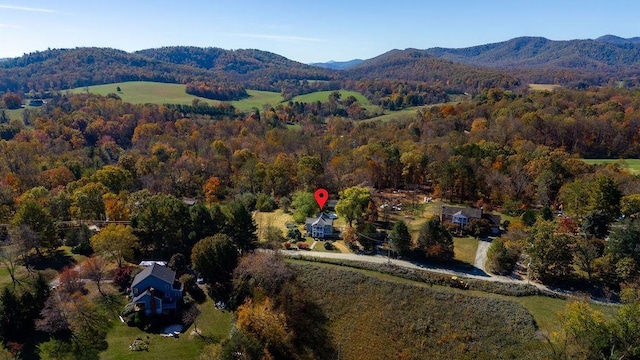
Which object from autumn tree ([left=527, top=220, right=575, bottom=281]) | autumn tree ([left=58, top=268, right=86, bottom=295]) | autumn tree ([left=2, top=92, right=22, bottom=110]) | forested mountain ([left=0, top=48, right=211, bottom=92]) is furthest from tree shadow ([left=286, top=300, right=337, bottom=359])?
forested mountain ([left=0, top=48, right=211, bottom=92])

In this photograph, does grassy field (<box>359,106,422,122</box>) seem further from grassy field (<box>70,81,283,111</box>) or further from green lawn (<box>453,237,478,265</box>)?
green lawn (<box>453,237,478,265</box>)

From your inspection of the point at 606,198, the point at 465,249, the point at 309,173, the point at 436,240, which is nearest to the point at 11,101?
the point at 309,173

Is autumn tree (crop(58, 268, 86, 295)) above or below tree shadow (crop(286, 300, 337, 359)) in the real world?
above

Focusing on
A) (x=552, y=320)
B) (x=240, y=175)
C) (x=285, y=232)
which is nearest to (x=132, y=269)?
(x=285, y=232)

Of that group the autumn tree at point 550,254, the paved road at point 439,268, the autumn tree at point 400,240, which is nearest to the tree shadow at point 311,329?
the paved road at point 439,268

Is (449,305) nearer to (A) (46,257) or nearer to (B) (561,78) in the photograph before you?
(A) (46,257)

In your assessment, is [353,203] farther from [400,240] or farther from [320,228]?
[400,240]

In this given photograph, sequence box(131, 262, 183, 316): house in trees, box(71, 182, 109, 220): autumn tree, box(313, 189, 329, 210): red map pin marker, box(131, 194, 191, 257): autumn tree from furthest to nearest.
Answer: box(313, 189, 329, 210): red map pin marker < box(71, 182, 109, 220): autumn tree < box(131, 194, 191, 257): autumn tree < box(131, 262, 183, 316): house in trees

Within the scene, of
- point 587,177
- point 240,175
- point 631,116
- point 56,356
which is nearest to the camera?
point 56,356
